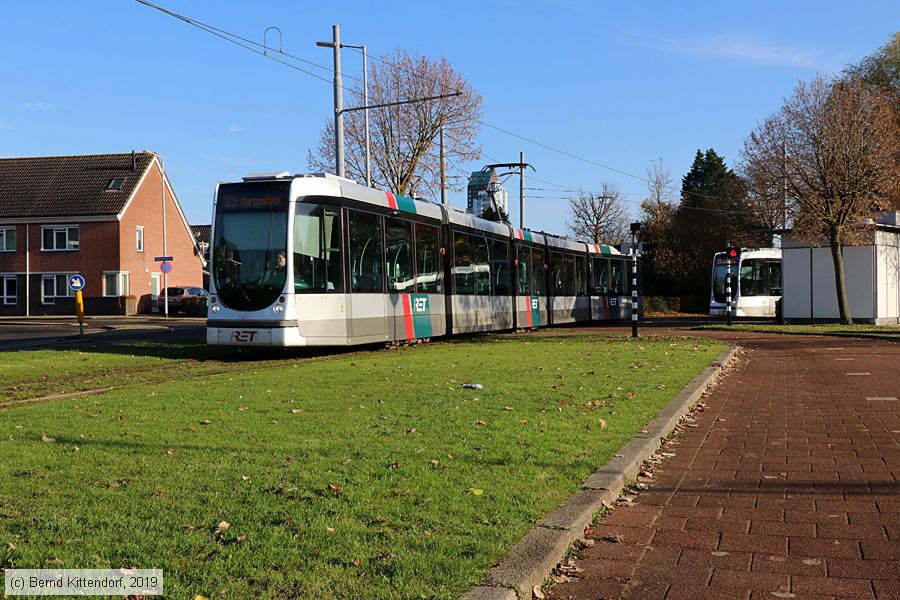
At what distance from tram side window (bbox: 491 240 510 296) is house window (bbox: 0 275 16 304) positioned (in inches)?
1463

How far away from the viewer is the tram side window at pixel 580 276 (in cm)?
3647

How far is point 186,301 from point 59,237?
10342mm

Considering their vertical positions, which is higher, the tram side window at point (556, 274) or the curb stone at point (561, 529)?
the tram side window at point (556, 274)

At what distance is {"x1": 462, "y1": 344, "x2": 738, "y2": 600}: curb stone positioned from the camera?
13.7ft

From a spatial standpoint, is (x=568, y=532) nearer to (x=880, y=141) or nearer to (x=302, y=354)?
(x=302, y=354)

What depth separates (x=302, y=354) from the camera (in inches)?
810

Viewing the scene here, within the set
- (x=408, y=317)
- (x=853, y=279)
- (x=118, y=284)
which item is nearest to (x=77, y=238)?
(x=118, y=284)

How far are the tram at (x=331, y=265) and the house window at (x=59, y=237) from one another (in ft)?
119

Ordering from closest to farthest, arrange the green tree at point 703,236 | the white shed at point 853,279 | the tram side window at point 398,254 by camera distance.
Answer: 1. the tram side window at point 398,254
2. the white shed at point 853,279
3. the green tree at point 703,236

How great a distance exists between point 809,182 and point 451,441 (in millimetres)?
29462


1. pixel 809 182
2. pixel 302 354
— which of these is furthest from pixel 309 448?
pixel 809 182

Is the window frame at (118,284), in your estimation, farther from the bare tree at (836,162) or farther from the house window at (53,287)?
the bare tree at (836,162)

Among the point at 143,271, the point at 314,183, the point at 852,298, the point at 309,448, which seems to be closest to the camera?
the point at 309,448

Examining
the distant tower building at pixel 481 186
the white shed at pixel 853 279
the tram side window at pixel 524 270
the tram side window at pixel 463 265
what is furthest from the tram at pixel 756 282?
the tram side window at pixel 463 265
